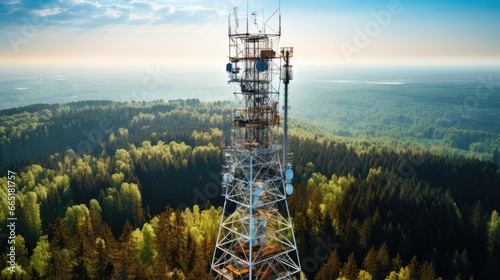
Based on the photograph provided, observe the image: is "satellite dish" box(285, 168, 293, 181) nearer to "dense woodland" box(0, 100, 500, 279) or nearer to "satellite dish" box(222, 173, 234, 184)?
"satellite dish" box(222, 173, 234, 184)

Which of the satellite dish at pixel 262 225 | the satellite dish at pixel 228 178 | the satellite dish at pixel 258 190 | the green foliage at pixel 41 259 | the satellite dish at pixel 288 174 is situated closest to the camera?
the satellite dish at pixel 258 190

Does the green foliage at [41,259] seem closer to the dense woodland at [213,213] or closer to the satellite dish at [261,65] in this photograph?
the dense woodland at [213,213]

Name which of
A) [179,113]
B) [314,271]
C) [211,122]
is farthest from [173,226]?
[179,113]

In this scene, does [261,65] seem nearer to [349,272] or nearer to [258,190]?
[258,190]

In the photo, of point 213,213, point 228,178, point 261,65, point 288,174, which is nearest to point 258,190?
point 228,178

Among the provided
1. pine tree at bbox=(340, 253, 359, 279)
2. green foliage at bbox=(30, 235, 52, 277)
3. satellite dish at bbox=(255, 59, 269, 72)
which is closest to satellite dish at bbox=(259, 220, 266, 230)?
satellite dish at bbox=(255, 59, 269, 72)

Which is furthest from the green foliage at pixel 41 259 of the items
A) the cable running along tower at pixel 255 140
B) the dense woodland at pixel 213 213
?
the cable running along tower at pixel 255 140

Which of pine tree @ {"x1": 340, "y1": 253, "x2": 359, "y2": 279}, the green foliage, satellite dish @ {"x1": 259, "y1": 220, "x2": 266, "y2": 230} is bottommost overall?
the green foliage

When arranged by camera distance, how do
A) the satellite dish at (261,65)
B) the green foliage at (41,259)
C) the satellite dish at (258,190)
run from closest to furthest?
1. the satellite dish at (261,65)
2. the satellite dish at (258,190)
3. the green foliage at (41,259)
